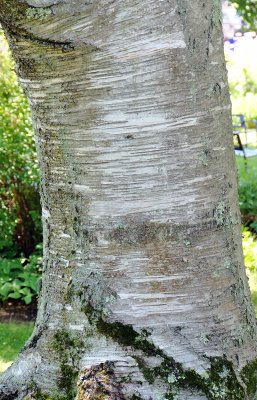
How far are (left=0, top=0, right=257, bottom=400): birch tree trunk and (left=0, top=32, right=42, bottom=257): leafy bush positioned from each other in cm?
A: 368

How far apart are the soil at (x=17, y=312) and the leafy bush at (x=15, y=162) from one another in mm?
738

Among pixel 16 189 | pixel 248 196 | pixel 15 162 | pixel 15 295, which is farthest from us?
pixel 248 196

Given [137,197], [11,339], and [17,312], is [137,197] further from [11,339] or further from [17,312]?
[17,312]

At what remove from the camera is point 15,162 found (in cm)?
559

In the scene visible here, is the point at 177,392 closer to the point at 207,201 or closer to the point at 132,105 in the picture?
the point at 207,201

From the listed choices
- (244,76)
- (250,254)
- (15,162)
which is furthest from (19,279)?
(244,76)

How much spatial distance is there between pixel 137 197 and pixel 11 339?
138 inches

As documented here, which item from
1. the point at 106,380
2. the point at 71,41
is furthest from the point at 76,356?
the point at 71,41

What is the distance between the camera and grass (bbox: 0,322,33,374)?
4.21 meters

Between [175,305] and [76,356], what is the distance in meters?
0.44

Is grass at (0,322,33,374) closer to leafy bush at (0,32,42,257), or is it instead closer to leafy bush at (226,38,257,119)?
leafy bush at (0,32,42,257)

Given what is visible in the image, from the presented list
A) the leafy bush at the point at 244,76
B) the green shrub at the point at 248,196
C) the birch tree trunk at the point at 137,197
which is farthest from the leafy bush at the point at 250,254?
the leafy bush at the point at 244,76

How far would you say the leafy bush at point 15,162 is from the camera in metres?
5.43

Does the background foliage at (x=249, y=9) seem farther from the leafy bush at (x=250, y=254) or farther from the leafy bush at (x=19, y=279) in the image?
the leafy bush at (x=19, y=279)
